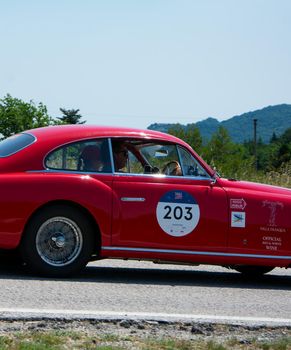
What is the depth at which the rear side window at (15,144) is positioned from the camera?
26.4 ft

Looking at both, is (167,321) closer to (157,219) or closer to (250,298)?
(250,298)

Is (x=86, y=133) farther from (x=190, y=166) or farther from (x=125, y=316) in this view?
(x=125, y=316)

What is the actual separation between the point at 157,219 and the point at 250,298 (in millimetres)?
1271

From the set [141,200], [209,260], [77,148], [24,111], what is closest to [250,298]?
[209,260]

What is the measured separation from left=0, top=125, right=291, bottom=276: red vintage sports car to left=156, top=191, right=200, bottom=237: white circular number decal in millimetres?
10

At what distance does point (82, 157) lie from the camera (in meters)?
8.12

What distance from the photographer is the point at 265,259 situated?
830cm

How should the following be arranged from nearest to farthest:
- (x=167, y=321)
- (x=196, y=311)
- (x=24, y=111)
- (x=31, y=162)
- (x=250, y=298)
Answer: (x=167, y=321) → (x=196, y=311) → (x=250, y=298) → (x=31, y=162) → (x=24, y=111)

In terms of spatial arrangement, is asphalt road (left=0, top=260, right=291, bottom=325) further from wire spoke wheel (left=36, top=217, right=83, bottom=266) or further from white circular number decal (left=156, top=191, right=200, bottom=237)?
white circular number decal (left=156, top=191, right=200, bottom=237)

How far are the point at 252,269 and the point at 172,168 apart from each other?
1618 mm

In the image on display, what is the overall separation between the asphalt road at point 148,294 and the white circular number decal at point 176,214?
55 centimetres

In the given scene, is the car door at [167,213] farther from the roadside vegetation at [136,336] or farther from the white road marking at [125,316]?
the roadside vegetation at [136,336]

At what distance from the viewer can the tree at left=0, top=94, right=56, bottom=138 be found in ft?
189

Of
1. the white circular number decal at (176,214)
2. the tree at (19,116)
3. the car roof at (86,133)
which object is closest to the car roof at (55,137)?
the car roof at (86,133)
